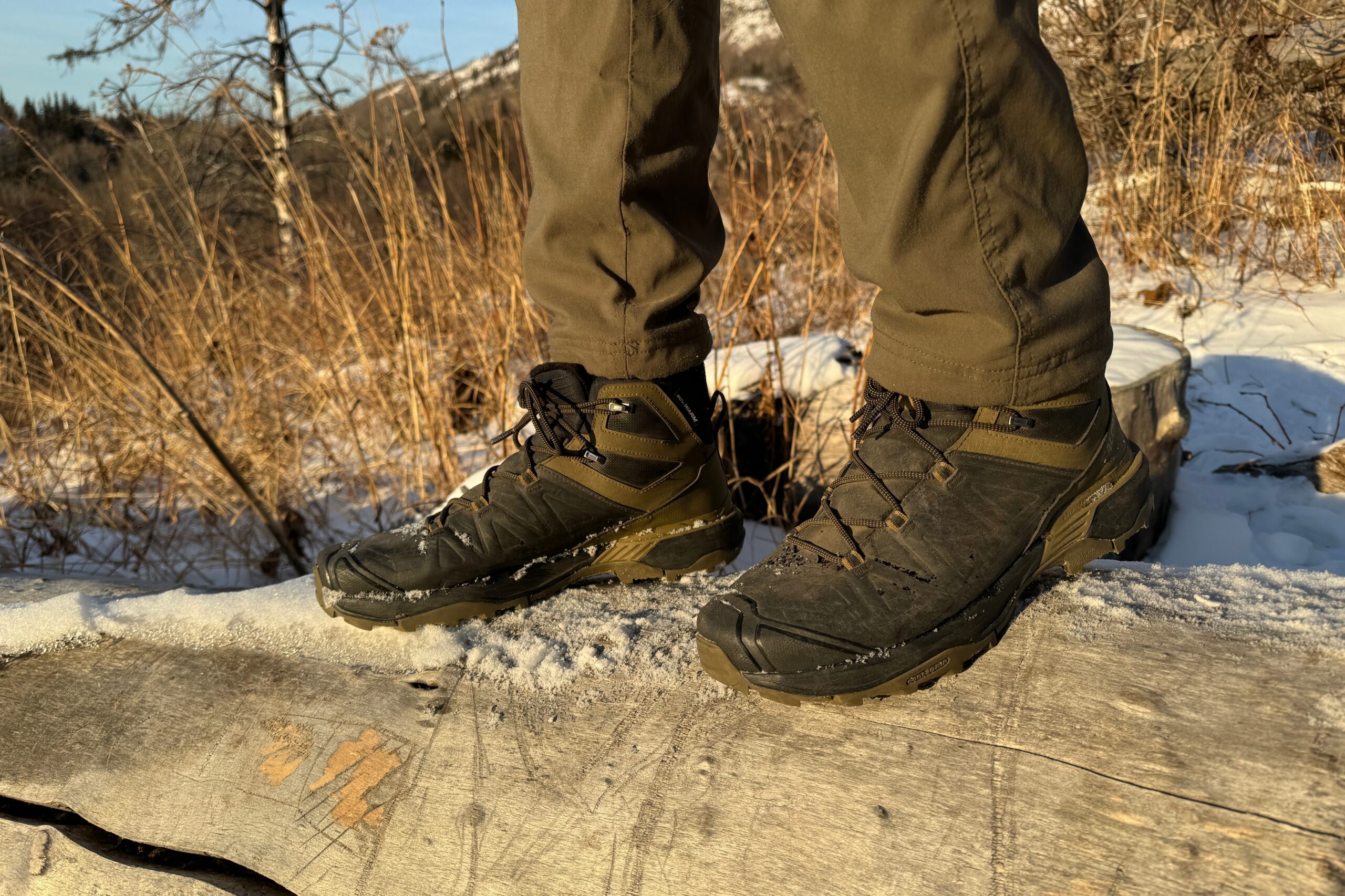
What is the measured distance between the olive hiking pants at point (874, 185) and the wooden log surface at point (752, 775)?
1.13 feet

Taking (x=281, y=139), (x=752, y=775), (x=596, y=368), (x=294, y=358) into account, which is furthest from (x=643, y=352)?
(x=294, y=358)

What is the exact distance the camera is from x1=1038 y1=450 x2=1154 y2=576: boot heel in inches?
39.2

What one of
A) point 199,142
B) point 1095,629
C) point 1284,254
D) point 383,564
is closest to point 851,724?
point 1095,629

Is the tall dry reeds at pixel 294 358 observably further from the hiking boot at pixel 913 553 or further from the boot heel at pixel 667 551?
the hiking boot at pixel 913 553

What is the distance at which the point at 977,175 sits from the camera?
0.79m

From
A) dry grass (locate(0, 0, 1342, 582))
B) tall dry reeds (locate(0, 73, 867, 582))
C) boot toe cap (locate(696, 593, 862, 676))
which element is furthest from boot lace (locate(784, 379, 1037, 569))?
tall dry reeds (locate(0, 73, 867, 582))

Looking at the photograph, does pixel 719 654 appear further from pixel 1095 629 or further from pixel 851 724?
pixel 1095 629

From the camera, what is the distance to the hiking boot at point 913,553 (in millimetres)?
883

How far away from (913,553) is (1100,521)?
0.29 metres

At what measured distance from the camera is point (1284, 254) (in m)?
3.26

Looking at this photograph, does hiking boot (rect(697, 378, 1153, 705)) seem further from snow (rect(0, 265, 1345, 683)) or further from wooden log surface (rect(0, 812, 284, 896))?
wooden log surface (rect(0, 812, 284, 896))

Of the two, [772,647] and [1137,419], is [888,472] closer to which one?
[772,647]

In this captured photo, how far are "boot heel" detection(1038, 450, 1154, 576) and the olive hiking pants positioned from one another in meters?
0.18

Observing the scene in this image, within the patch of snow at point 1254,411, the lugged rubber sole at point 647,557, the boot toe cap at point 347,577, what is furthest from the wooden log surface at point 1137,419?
the boot toe cap at point 347,577
